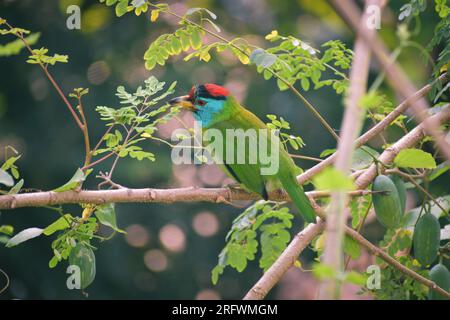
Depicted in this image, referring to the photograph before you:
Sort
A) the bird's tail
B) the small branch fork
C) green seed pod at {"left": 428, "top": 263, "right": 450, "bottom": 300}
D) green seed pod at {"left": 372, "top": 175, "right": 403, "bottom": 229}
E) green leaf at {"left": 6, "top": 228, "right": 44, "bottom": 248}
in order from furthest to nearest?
the bird's tail < green seed pod at {"left": 428, "top": 263, "right": 450, "bottom": 300} < green seed pod at {"left": 372, "top": 175, "right": 403, "bottom": 229} < the small branch fork < green leaf at {"left": 6, "top": 228, "right": 44, "bottom": 248}

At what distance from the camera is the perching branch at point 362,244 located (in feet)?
6.96

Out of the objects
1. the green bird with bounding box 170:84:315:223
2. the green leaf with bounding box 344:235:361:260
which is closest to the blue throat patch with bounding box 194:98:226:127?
the green bird with bounding box 170:84:315:223

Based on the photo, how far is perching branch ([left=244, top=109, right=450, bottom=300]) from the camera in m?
2.12

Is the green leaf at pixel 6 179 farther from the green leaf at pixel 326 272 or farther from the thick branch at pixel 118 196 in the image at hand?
the green leaf at pixel 326 272

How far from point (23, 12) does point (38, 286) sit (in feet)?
8.76

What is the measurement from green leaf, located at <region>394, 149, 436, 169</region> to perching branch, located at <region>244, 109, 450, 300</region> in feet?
0.92

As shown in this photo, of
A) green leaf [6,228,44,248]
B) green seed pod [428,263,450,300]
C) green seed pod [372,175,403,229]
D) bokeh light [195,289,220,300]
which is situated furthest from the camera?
bokeh light [195,289,220,300]

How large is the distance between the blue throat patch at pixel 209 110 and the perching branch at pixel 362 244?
2.67 ft

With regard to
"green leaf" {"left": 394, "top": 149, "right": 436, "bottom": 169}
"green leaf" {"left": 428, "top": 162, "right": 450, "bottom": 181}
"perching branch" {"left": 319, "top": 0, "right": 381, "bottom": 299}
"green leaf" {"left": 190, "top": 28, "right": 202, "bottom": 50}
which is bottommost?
"perching branch" {"left": 319, "top": 0, "right": 381, "bottom": 299}

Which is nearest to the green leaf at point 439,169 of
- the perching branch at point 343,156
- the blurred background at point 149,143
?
the perching branch at point 343,156

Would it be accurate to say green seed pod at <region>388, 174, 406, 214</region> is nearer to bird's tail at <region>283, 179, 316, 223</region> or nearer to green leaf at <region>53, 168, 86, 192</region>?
bird's tail at <region>283, 179, 316, 223</region>

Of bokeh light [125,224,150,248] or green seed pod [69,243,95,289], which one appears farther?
Result: bokeh light [125,224,150,248]
